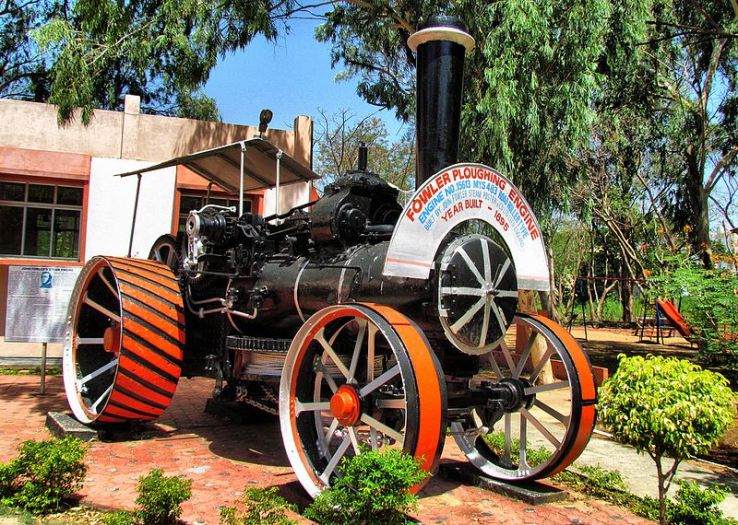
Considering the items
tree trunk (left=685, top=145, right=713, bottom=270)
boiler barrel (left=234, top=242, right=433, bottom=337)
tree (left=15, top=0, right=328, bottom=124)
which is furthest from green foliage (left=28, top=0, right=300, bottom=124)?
tree trunk (left=685, top=145, right=713, bottom=270)

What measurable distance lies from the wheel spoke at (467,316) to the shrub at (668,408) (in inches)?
36.0

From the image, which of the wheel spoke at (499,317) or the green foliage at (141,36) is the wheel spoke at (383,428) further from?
the green foliage at (141,36)

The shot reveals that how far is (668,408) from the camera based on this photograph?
11.2 ft

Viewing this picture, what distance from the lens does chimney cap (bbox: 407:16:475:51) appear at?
4.65 m

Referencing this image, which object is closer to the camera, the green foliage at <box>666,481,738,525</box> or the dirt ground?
the green foliage at <box>666,481,738,525</box>

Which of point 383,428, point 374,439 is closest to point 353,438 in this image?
point 374,439

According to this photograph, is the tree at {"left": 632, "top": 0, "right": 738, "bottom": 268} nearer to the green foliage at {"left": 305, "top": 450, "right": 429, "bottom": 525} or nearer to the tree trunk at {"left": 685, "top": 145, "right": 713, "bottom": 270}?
the tree trunk at {"left": 685, "top": 145, "right": 713, "bottom": 270}

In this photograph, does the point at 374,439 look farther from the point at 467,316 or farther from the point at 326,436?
the point at 467,316

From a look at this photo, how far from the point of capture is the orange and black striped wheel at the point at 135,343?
5.52 metres

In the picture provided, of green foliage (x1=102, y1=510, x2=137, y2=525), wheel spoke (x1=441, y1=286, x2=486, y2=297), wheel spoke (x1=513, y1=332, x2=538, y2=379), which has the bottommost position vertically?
green foliage (x1=102, y1=510, x2=137, y2=525)

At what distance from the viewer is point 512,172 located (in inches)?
358

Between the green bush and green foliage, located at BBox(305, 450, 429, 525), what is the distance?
5.77ft

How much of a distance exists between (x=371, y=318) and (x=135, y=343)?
2717 millimetres

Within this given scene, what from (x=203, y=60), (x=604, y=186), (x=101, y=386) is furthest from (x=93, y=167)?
(x=604, y=186)
